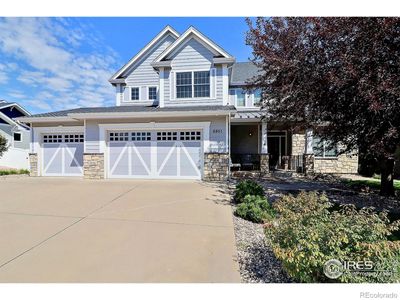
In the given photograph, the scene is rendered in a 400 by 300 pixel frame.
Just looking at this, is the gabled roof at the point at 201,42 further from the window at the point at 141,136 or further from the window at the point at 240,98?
the window at the point at 240,98

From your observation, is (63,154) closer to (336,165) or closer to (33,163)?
(33,163)

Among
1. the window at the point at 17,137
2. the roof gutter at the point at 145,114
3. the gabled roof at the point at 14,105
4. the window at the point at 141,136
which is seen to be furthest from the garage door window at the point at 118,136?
the gabled roof at the point at 14,105

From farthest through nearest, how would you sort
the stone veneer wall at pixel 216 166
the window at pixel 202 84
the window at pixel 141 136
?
the window at pixel 202 84, the window at pixel 141 136, the stone veneer wall at pixel 216 166

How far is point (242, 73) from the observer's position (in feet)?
55.8

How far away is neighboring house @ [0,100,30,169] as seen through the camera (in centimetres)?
2183

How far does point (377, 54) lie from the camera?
194 inches

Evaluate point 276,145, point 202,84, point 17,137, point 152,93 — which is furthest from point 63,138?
point 17,137

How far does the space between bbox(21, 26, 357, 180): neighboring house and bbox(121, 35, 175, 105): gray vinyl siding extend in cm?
150

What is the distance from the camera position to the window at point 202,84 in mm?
12180

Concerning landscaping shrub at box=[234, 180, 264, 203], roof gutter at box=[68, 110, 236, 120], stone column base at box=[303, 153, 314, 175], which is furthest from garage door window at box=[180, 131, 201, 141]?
stone column base at box=[303, 153, 314, 175]

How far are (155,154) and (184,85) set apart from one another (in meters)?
4.14

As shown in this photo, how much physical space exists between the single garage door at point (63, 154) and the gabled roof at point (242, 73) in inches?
426

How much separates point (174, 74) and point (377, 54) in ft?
30.7
